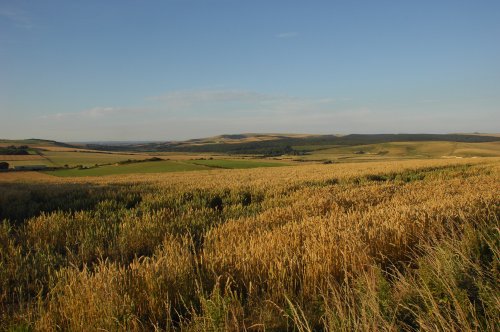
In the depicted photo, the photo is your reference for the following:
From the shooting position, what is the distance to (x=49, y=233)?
7344 millimetres

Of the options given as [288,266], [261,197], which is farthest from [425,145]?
[288,266]

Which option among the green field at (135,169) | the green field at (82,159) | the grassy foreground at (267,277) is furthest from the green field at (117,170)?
the grassy foreground at (267,277)

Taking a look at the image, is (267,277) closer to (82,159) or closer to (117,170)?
(117,170)

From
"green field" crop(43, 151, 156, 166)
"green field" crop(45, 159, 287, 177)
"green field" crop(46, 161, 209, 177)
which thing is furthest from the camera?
"green field" crop(43, 151, 156, 166)

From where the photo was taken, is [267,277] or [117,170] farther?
[117,170]

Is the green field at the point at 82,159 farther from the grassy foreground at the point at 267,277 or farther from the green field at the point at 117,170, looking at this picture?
the grassy foreground at the point at 267,277

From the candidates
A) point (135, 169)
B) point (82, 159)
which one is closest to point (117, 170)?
point (135, 169)

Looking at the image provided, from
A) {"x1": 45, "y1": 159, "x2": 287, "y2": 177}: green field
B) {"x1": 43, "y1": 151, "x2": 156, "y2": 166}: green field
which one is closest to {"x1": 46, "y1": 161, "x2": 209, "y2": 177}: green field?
{"x1": 45, "y1": 159, "x2": 287, "y2": 177}: green field

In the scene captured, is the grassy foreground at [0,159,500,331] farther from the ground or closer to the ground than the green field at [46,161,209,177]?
farther from the ground

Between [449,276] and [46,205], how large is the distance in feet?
42.4

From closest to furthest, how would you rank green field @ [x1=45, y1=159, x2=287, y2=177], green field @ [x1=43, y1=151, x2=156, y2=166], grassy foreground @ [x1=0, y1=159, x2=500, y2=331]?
grassy foreground @ [x1=0, y1=159, x2=500, y2=331]
green field @ [x1=45, y1=159, x2=287, y2=177]
green field @ [x1=43, y1=151, x2=156, y2=166]

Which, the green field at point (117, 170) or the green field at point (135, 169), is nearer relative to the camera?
the green field at point (117, 170)

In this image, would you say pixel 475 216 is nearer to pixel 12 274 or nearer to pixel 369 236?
pixel 369 236

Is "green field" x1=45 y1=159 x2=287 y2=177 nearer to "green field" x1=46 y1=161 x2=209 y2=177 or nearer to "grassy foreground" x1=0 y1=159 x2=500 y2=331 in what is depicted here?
"green field" x1=46 y1=161 x2=209 y2=177
